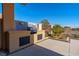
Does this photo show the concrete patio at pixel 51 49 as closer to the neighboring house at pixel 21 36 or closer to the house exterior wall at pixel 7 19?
the neighboring house at pixel 21 36

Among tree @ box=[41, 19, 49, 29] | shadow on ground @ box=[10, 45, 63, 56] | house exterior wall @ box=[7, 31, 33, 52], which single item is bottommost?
shadow on ground @ box=[10, 45, 63, 56]

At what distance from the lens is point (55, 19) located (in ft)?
21.9

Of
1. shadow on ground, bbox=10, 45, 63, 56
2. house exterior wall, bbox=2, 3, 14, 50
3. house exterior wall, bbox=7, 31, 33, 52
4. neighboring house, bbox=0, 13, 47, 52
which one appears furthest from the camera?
house exterior wall, bbox=2, 3, 14, 50

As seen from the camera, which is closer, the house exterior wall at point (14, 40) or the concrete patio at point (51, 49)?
the concrete patio at point (51, 49)

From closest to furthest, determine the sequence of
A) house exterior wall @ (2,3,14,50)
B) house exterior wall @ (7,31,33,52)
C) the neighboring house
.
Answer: the neighboring house
house exterior wall @ (7,31,33,52)
house exterior wall @ (2,3,14,50)

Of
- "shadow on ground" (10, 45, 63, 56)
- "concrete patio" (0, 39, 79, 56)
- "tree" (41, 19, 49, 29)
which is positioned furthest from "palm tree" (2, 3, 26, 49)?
"tree" (41, 19, 49, 29)

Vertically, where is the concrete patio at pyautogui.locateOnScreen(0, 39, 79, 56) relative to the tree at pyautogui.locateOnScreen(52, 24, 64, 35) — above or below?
below

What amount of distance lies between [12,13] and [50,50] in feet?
7.28

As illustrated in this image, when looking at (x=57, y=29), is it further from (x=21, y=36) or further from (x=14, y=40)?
(x=14, y=40)

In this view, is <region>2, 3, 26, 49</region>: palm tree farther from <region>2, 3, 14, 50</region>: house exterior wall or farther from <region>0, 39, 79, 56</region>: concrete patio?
<region>0, 39, 79, 56</region>: concrete patio

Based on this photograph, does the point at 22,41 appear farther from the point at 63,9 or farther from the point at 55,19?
the point at 63,9

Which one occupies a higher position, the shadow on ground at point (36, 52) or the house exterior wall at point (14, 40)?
the house exterior wall at point (14, 40)

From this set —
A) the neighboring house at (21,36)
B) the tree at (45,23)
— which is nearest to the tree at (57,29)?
the tree at (45,23)

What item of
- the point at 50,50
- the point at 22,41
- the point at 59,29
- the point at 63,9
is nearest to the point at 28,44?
the point at 22,41
